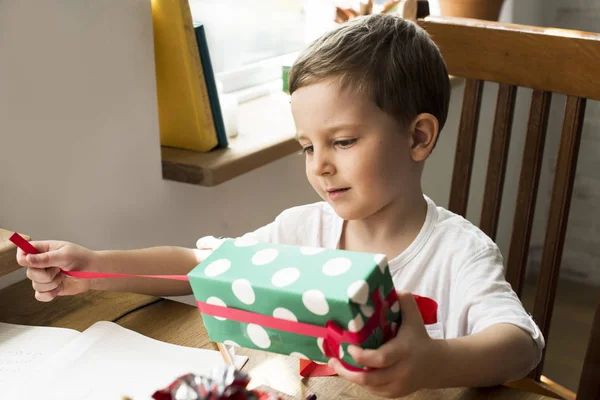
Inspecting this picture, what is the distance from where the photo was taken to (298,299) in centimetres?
62

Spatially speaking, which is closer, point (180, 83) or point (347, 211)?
point (347, 211)

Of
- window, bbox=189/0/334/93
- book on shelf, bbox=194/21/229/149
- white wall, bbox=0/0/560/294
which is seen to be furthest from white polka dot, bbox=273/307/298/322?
Result: window, bbox=189/0/334/93

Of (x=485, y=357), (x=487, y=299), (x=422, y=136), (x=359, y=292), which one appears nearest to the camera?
(x=359, y=292)

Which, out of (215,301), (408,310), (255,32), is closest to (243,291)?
(215,301)

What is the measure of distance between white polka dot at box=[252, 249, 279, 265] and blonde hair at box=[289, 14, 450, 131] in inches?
11.2

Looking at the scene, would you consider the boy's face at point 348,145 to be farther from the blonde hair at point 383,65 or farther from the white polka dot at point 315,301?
the white polka dot at point 315,301

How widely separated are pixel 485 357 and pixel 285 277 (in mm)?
241

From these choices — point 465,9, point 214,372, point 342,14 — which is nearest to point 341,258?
point 214,372

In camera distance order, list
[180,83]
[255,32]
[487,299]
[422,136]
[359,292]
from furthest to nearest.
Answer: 1. [255,32]
2. [180,83]
3. [422,136]
4. [487,299]
5. [359,292]

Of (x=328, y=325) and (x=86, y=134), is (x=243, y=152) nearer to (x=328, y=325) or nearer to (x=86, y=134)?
(x=86, y=134)

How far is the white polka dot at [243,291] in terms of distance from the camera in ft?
2.10

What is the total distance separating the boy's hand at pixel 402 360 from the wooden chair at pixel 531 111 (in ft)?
1.67

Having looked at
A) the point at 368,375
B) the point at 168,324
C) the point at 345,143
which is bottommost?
the point at 168,324

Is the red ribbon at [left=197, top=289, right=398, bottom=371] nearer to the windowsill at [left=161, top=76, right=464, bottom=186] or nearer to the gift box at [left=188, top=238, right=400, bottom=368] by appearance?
the gift box at [left=188, top=238, right=400, bottom=368]
